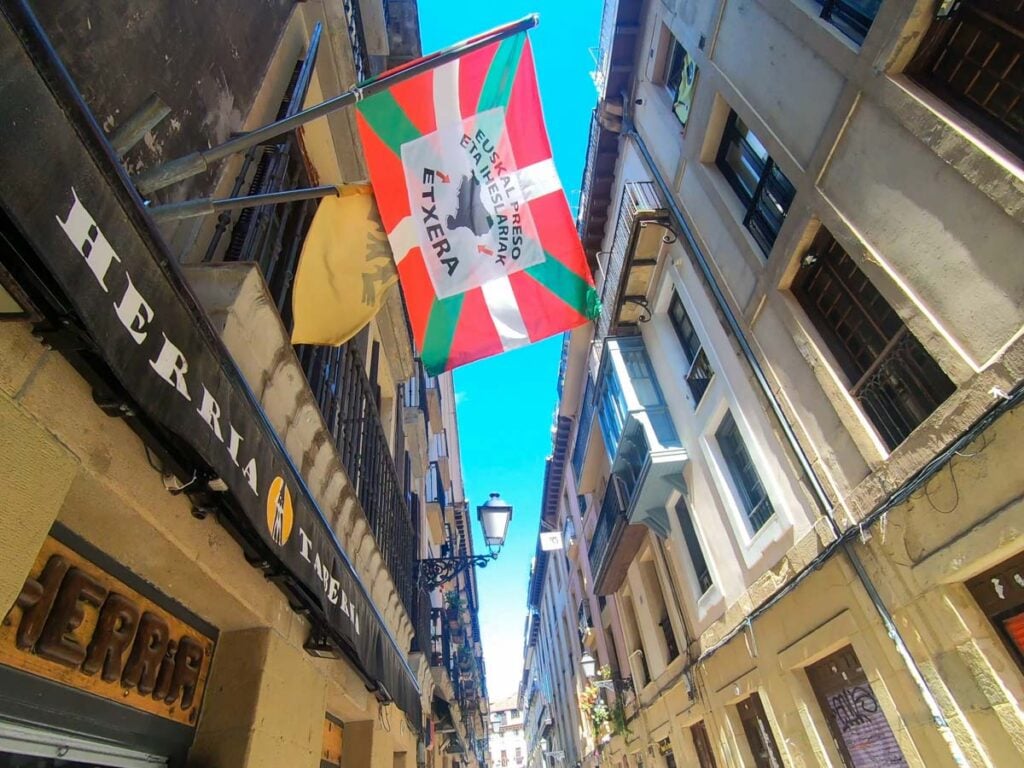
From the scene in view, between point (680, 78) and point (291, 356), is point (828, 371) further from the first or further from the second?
point (680, 78)

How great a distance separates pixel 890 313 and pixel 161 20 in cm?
671

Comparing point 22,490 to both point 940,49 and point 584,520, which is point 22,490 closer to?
point 940,49

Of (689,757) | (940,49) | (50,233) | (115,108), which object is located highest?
(940,49)

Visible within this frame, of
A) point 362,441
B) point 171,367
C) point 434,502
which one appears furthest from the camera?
point 434,502

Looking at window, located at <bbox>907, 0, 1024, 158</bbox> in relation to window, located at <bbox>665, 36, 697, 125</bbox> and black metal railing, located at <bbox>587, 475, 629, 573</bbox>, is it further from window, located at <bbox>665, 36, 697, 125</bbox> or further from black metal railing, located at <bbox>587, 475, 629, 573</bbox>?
black metal railing, located at <bbox>587, 475, 629, 573</bbox>

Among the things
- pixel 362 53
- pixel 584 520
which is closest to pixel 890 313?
pixel 362 53

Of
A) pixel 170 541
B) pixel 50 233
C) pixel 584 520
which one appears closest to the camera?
pixel 50 233

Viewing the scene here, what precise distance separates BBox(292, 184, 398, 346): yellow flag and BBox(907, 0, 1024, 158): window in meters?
5.07

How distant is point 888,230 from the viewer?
5.08 meters

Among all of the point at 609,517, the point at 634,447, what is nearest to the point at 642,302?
the point at 634,447

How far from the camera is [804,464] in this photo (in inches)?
244

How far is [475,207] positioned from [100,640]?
3.61m

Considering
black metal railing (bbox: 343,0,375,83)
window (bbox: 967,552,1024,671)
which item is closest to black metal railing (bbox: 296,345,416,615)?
black metal railing (bbox: 343,0,375,83)

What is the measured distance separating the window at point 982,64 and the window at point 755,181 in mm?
1940
